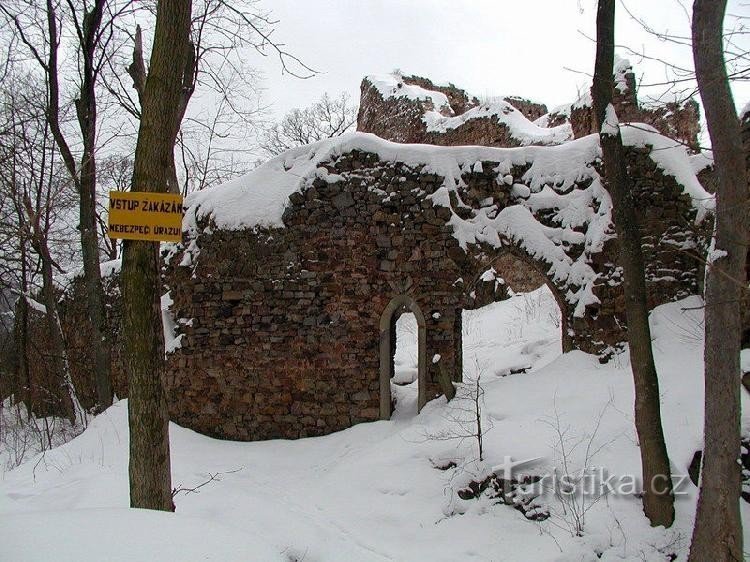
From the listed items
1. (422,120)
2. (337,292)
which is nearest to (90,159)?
(337,292)

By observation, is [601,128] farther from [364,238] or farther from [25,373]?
[25,373]

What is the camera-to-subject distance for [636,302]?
4.66 meters

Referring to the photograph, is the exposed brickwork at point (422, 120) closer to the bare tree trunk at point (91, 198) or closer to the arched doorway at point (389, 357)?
the arched doorway at point (389, 357)

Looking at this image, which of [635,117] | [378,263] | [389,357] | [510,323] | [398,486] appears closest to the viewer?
[398,486]

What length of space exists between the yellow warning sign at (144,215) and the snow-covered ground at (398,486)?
180cm

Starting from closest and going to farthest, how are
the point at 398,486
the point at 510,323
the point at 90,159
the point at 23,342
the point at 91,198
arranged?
1. the point at 398,486
2. the point at 90,159
3. the point at 91,198
4. the point at 510,323
5. the point at 23,342

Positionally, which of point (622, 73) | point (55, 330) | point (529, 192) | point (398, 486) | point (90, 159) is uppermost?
point (622, 73)

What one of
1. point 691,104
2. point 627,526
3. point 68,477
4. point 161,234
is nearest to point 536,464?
point 627,526

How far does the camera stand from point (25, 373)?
1270 centimetres

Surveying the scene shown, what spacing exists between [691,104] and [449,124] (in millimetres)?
6304

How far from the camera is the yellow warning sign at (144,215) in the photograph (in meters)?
3.62

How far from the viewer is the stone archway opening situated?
29.8ft

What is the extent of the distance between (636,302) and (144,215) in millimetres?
4123

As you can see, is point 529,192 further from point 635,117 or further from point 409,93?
point 409,93
